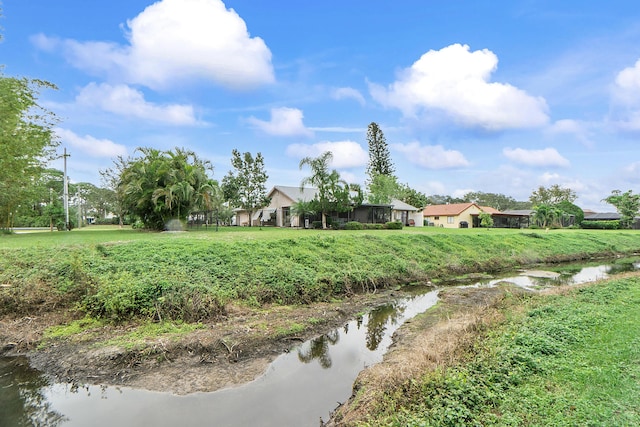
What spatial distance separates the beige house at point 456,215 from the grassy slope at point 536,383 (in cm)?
4139

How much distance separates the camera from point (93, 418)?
15.8ft

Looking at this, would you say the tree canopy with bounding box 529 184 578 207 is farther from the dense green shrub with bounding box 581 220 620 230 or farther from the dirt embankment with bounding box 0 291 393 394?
the dirt embankment with bounding box 0 291 393 394

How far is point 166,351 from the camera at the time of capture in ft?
21.5

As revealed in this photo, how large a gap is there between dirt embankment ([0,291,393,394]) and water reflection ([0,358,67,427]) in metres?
0.22

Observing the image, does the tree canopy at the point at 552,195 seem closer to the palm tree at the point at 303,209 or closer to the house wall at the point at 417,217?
the house wall at the point at 417,217

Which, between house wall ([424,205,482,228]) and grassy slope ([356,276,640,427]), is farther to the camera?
house wall ([424,205,482,228])

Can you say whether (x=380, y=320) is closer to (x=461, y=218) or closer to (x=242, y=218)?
(x=242, y=218)

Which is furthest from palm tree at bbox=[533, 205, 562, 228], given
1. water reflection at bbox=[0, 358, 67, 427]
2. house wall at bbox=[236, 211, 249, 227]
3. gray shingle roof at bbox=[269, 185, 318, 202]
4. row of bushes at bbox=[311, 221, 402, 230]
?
water reflection at bbox=[0, 358, 67, 427]

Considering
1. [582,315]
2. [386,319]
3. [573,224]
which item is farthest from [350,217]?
[573,224]

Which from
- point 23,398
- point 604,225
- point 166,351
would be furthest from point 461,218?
point 23,398

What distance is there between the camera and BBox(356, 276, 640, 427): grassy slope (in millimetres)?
3488

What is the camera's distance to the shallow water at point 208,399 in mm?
4742

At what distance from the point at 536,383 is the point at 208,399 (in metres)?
4.68

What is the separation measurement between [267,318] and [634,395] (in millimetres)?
6932
